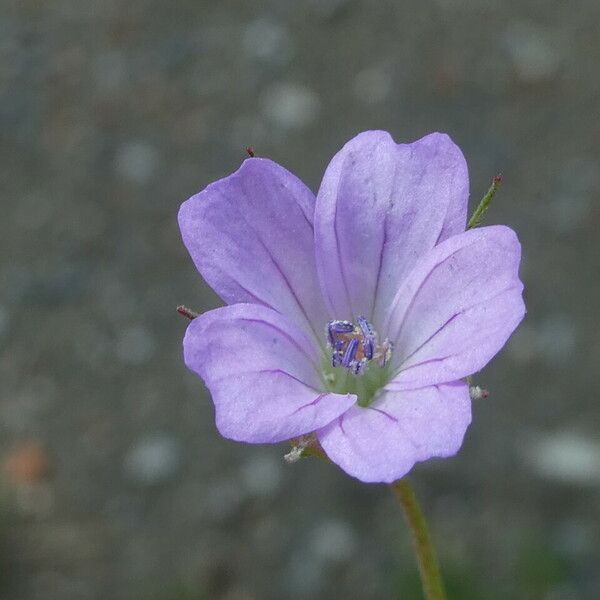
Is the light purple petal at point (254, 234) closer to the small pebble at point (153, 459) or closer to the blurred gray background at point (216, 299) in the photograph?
the blurred gray background at point (216, 299)

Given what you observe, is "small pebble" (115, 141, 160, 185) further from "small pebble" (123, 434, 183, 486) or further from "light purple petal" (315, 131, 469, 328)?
"light purple petal" (315, 131, 469, 328)

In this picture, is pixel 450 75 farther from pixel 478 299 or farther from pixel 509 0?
pixel 478 299

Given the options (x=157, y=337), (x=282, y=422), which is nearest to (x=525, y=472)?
(x=157, y=337)

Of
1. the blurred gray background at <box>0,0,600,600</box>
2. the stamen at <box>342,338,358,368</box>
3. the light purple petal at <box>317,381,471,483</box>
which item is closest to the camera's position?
the light purple petal at <box>317,381,471,483</box>

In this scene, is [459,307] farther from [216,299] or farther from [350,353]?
[216,299]

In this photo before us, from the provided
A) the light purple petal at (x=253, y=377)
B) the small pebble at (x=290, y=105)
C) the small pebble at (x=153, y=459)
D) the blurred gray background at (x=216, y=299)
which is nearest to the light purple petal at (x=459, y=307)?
the light purple petal at (x=253, y=377)

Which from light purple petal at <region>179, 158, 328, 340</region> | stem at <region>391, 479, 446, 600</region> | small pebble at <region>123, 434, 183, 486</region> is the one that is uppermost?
light purple petal at <region>179, 158, 328, 340</region>

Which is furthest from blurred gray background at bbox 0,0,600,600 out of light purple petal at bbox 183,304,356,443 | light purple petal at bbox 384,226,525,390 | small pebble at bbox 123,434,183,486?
light purple petal at bbox 183,304,356,443
